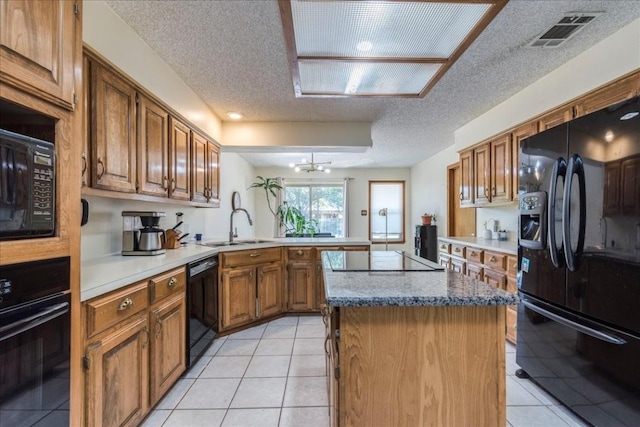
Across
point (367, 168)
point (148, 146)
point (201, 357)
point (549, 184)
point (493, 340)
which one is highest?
point (367, 168)

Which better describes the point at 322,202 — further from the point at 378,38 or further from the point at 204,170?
the point at 378,38

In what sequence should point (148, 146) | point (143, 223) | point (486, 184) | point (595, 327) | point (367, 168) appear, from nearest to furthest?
point (595, 327), point (148, 146), point (143, 223), point (486, 184), point (367, 168)

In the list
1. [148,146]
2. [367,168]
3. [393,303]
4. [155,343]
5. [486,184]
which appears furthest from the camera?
[367,168]

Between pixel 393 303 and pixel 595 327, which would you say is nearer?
pixel 393 303

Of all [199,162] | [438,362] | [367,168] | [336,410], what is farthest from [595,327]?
[367,168]

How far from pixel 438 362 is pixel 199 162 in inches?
105

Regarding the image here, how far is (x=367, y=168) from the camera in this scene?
7.38 meters

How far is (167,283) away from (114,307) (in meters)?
0.47

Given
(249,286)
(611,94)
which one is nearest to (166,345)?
(249,286)

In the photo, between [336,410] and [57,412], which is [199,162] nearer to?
[57,412]

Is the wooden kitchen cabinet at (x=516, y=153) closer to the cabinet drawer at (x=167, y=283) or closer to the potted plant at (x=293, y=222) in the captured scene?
the cabinet drawer at (x=167, y=283)

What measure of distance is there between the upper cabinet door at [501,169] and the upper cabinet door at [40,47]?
341cm

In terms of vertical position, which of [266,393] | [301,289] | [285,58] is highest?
[285,58]

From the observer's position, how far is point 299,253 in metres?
3.36
